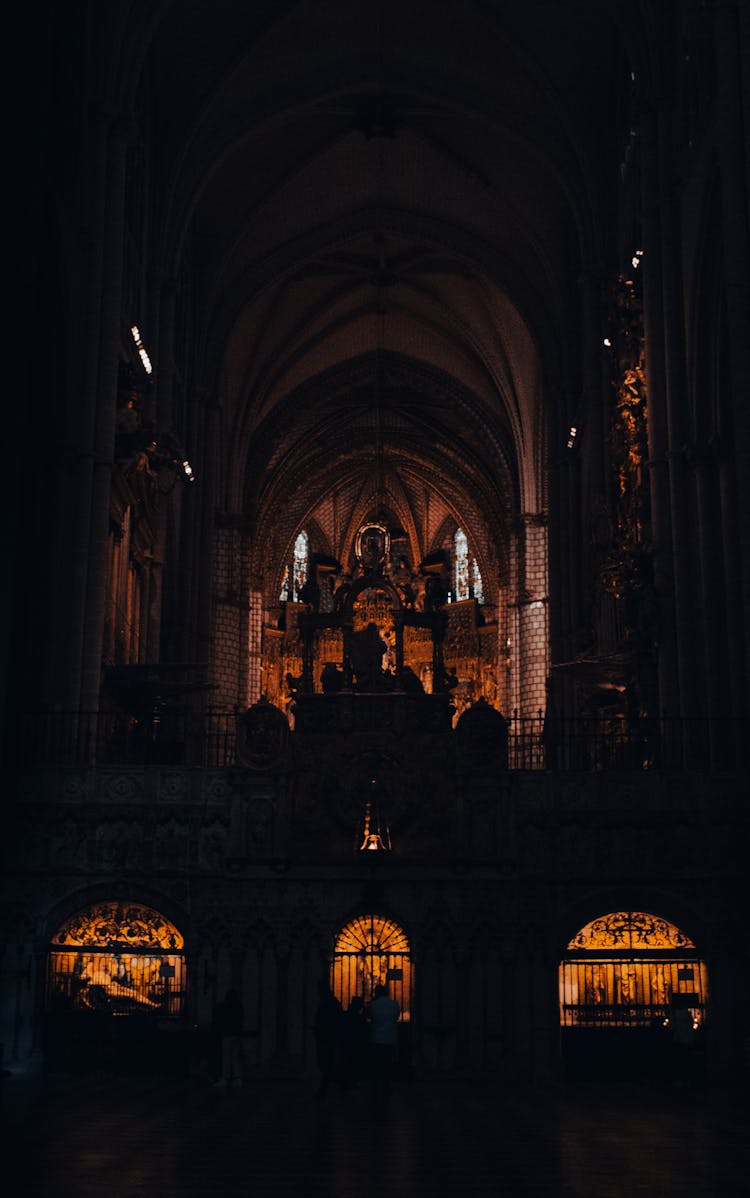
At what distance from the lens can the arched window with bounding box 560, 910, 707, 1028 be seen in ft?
61.9

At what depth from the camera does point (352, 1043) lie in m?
16.2

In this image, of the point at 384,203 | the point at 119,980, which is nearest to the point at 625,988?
the point at 119,980

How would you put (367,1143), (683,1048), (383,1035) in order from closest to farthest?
1. (367,1143)
2. (383,1035)
3. (683,1048)

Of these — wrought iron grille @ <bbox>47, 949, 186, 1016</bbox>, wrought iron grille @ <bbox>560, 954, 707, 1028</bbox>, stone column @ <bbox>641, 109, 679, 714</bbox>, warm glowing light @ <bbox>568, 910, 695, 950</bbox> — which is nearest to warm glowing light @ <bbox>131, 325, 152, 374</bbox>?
stone column @ <bbox>641, 109, 679, 714</bbox>

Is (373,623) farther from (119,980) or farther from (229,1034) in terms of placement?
(229,1034)

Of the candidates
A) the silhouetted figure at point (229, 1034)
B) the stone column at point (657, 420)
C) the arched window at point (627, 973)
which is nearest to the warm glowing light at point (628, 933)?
the arched window at point (627, 973)

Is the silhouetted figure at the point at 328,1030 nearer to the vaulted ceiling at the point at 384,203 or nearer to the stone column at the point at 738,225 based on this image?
the stone column at the point at 738,225

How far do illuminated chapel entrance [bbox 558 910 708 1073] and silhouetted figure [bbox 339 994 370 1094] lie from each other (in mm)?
3474

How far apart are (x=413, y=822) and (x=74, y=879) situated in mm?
4638

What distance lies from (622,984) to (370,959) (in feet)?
11.2

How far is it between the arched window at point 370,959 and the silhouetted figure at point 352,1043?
2.83 metres

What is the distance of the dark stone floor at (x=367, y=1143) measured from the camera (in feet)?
29.9

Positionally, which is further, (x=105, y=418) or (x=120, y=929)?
(x=105, y=418)

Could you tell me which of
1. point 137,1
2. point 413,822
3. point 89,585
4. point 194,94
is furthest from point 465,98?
point 413,822
